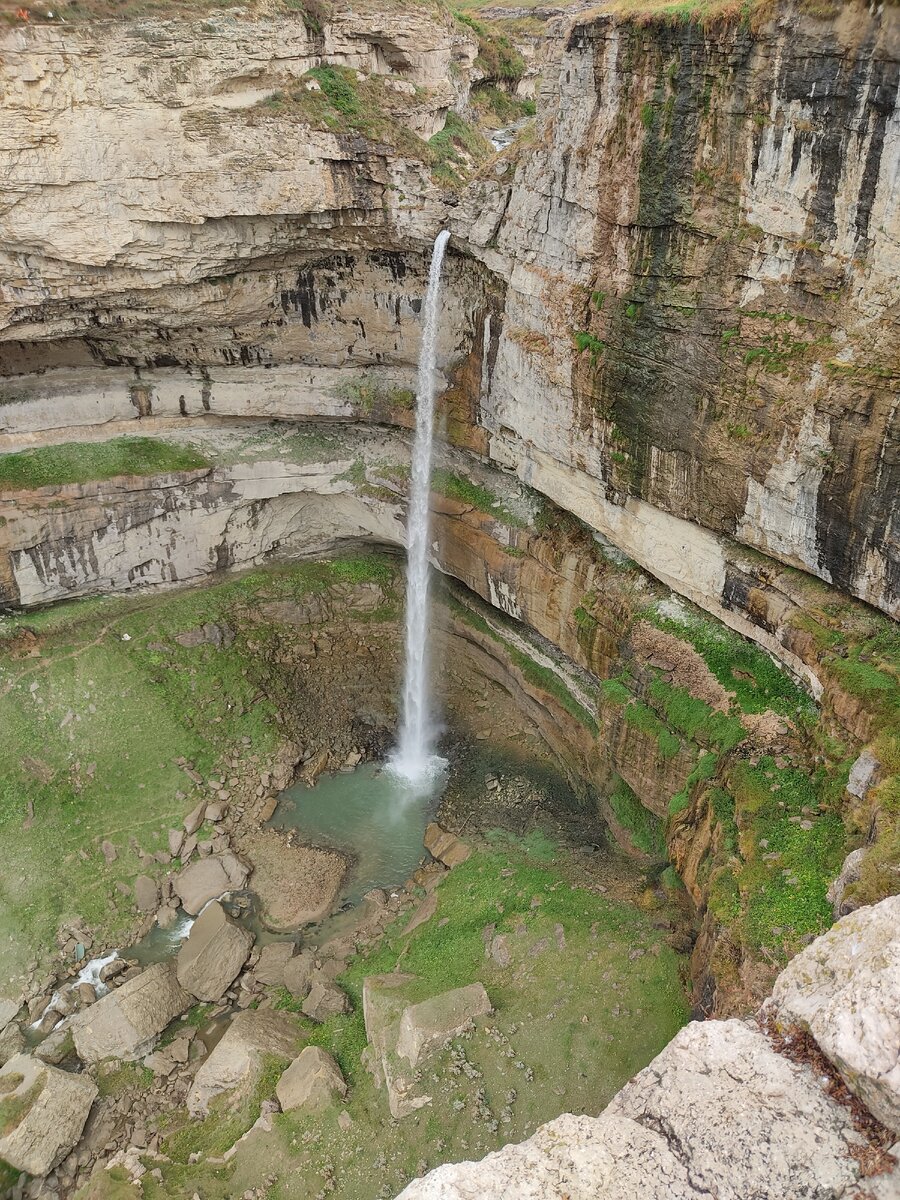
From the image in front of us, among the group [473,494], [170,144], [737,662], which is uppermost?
[170,144]

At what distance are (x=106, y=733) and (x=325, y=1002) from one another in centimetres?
911

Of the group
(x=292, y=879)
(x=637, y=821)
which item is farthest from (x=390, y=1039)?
(x=637, y=821)

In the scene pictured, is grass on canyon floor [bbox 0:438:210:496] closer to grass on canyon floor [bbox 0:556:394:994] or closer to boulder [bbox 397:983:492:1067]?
grass on canyon floor [bbox 0:556:394:994]

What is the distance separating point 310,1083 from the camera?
13688 mm

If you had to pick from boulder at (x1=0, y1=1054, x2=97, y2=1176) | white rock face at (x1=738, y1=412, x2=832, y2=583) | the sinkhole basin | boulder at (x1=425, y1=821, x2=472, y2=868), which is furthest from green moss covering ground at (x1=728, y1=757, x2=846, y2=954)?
boulder at (x1=0, y1=1054, x2=97, y2=1176)

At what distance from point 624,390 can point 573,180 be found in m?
4.15

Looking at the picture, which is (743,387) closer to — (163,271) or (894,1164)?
(894,1164)

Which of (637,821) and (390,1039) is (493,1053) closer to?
(390,1039)

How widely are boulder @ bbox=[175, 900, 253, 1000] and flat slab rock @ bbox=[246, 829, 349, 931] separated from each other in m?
0.89

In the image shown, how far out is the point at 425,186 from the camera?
19.5 metres

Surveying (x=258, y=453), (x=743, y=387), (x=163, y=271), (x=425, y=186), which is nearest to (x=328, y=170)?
(x=425, y=186)

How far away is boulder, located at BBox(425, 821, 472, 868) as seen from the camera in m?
18.2

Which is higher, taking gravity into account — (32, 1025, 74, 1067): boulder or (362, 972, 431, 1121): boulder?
(362, 972, 431, 1121): boulder

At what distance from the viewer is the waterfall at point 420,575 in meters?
20.6
